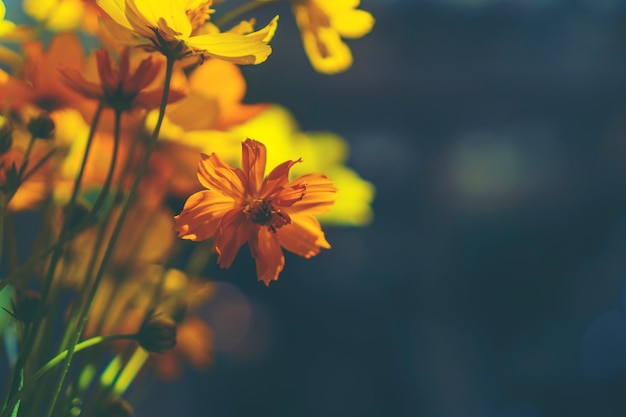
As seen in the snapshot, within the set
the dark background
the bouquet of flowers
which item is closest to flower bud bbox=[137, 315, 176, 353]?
the bouquet of flowers

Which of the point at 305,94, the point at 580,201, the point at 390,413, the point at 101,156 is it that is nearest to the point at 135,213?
the point at 101,156

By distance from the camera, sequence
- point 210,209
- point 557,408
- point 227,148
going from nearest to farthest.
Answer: point 210,209 → point 227,148 → point 557,408

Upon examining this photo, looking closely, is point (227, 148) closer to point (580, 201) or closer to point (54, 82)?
point (54, 82)

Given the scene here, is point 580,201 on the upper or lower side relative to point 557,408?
upper

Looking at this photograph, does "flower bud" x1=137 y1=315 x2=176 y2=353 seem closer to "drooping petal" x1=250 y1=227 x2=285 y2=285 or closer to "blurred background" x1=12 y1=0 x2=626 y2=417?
"drooping petal" x1=250 y1=227 x2=285 y2=285

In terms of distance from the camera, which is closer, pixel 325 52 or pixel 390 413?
pixel 325 52

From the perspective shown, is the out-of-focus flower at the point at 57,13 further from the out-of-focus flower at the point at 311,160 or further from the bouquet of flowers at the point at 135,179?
the out-of-focus flower at the point at 311,160

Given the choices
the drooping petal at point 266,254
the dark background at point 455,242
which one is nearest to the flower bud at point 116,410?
the drooping petal at point 266,254
